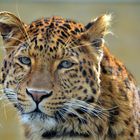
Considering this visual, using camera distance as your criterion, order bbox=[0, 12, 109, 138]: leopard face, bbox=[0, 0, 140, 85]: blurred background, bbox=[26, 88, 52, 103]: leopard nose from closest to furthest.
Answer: bbox=[26, 88, 52, 103]: leopard nose < bbox=[0, 12, 109, 138]: leopard face < bbox=[0, 0, 140, 85]: blurred background

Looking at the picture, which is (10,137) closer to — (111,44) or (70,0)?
(111,44)

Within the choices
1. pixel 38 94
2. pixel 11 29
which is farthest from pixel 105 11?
pixel 38 94

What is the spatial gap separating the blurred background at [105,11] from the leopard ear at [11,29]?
682 centimetres

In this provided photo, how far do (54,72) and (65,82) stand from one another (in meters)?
0.12

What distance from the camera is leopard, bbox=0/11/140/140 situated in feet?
17.4

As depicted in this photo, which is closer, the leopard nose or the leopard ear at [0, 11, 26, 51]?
the leopard nose

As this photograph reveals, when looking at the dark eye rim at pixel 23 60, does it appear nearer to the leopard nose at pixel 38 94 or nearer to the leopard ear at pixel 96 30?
the leopard nose at pixel 38 94

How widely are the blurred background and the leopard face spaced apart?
6.87 m

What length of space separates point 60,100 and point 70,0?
30.2 ft

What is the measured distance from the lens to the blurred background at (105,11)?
502 inches

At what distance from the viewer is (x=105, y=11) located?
13227 mm

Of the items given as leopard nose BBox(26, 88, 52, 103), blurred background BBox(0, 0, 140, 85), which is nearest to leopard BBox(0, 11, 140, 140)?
leopard nose BBox(26, 88, 52, 103)

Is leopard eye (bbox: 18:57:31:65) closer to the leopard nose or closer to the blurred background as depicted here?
the leopard nose

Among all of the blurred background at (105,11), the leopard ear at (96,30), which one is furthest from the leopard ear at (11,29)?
the blurred background at (105,11)
